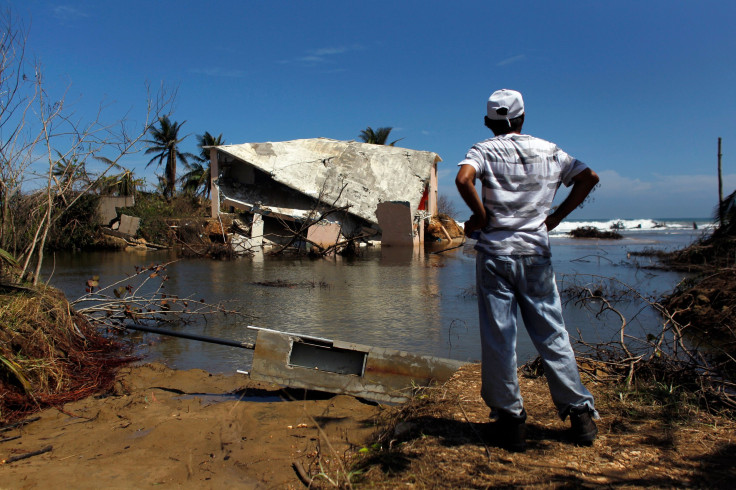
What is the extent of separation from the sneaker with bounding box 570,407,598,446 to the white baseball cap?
1.51 m

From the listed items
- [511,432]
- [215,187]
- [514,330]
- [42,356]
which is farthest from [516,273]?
[215,187]

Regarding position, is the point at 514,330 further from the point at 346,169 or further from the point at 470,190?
the point at 346,169

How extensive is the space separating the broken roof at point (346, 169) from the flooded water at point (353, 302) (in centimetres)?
750

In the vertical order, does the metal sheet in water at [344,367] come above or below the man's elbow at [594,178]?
below

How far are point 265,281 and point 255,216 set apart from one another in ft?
30.0

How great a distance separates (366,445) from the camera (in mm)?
2645

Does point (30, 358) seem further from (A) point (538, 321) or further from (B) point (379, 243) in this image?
(B) point (379, 243)

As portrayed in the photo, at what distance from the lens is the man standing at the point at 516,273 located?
2.36 metres

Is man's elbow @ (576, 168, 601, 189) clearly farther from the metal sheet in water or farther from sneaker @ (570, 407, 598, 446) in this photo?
the metal sheet in water

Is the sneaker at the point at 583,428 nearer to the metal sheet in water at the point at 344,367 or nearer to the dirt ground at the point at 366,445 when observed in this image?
the dirt ground at the point at 366,445

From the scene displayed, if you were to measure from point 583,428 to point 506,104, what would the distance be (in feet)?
5.41

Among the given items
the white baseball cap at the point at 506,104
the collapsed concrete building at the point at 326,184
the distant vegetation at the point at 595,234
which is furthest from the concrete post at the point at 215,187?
the distant vegetation at the point at 595,234

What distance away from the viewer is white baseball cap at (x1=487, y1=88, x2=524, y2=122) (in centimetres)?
257

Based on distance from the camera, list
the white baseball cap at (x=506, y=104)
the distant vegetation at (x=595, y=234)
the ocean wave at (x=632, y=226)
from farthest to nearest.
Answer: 1. the ocean wave at (x=632, y=226)
2. the distant vegetation at (x=595, y=234)
3. the white baseball cap at (x=506, y=104)
